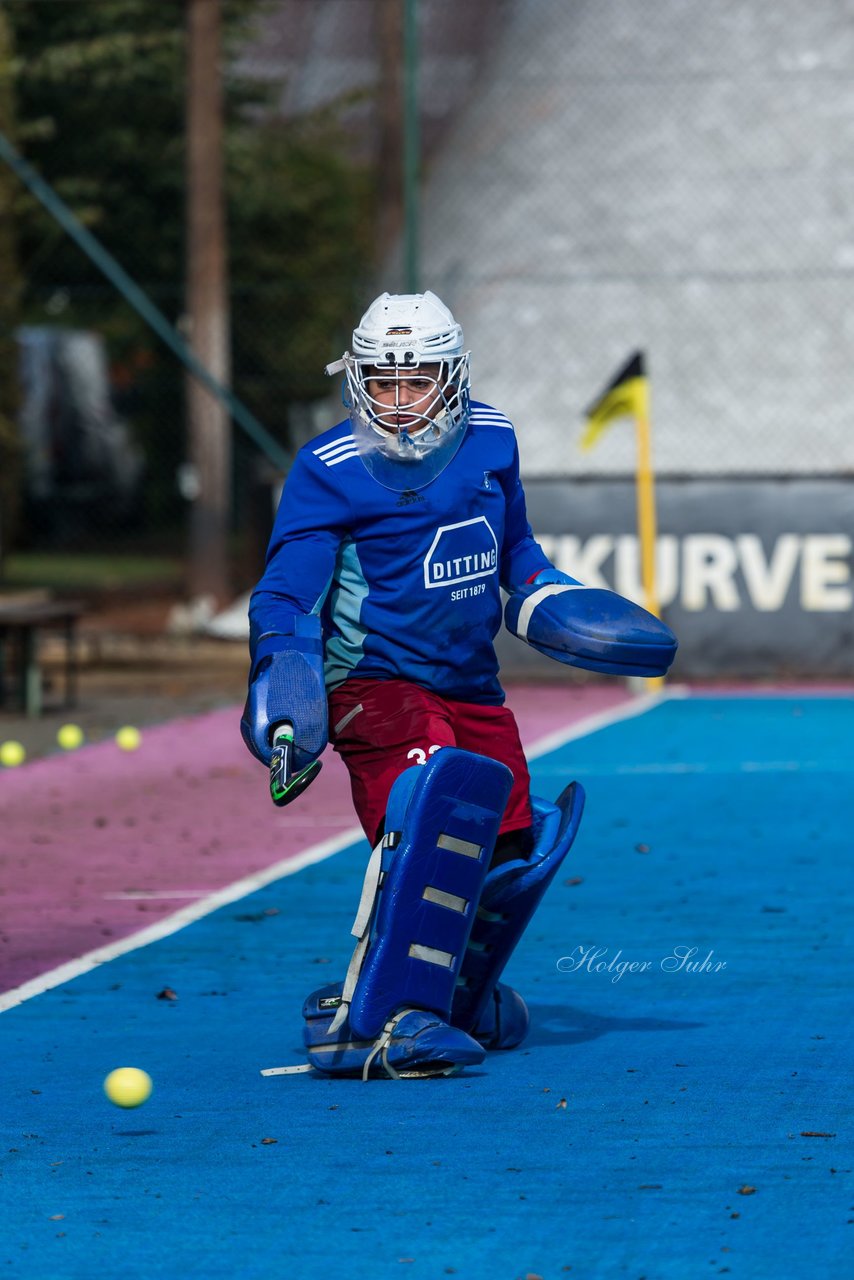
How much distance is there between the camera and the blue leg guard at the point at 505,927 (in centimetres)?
598

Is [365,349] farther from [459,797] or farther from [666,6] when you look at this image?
[666,6]

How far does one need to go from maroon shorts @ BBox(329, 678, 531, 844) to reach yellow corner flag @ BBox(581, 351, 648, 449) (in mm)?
11045

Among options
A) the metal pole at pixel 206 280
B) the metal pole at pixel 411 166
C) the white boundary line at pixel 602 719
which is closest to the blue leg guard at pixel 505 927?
the white boundary line at pixel 602 719

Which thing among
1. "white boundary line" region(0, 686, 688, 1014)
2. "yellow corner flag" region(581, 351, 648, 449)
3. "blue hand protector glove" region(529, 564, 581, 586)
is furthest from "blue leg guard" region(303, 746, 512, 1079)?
"yellow corner flag" region(581, 351, 648, 449)

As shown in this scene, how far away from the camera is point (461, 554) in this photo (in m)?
5.92

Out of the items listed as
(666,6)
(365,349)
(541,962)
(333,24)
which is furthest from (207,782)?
(333,24)

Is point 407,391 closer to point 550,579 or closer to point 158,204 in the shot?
point 550,579

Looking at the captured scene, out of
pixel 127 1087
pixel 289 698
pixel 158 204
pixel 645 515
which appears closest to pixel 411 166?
pixel 645 515

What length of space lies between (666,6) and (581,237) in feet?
11.7

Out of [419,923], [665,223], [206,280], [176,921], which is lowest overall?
[176,921]

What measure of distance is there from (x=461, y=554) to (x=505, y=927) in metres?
0.93

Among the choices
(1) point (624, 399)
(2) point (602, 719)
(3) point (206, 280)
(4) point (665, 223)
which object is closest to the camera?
(2) point (602, 719)

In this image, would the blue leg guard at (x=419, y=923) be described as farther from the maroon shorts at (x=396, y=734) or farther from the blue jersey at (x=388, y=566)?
the blue jersey at (x=388, y=566)

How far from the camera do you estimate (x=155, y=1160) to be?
5047mm
